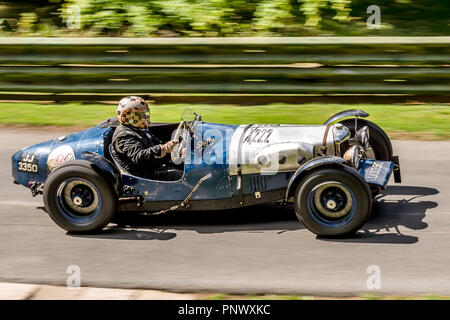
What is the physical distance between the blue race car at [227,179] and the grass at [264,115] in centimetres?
350

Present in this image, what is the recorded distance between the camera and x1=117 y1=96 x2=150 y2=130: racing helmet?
654cm

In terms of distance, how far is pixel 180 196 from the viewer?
249 inches

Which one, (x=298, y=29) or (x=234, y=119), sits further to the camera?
(x=298, y=29)

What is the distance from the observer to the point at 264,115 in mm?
10422

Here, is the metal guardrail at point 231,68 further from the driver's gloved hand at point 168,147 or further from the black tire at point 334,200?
the black tire at point 334,200

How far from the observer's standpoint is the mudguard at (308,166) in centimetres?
590

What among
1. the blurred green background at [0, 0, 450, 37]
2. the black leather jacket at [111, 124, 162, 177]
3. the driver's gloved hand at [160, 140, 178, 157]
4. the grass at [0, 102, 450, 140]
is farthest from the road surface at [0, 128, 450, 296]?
the blurred green background at [0, 0, 450, 37]

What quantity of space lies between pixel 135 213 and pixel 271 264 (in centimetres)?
189

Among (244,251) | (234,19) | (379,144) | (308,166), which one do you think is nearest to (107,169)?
(244,251)

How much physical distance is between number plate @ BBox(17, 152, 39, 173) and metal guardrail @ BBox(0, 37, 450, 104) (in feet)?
14.6

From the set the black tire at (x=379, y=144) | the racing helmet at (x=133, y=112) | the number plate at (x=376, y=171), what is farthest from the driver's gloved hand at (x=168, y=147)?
the black tire at (x=379, y=144)
